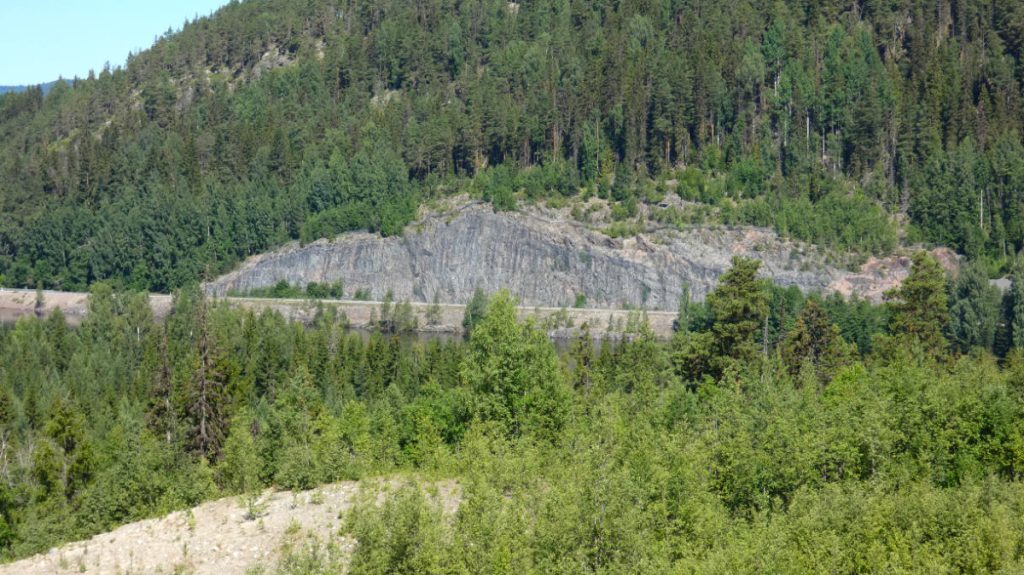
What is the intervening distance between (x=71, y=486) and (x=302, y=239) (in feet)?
358

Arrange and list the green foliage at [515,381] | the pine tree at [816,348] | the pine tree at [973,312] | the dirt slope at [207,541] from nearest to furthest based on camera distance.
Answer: the dirt slope at [207,541] → the green foliage at [515,381] → the pine tree at [816,348] → the pine tree at [973,312]

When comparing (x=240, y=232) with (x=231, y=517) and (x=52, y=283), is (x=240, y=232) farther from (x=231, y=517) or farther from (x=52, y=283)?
(x=231, y=517)

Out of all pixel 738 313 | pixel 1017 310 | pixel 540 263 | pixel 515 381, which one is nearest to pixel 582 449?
pixel 515 381

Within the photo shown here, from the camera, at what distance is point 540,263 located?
15675 centimetres

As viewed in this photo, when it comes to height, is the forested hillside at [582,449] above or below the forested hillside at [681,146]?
below

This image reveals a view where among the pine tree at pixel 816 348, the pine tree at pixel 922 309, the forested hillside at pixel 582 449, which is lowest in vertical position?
the forested hillside at pixel 582 449

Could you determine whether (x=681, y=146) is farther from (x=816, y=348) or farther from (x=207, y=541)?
(x=207, y=541)

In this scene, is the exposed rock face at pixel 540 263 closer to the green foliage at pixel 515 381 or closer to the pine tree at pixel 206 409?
the pine tree at pixel 206 409

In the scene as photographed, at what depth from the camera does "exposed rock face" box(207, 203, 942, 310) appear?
465 feet

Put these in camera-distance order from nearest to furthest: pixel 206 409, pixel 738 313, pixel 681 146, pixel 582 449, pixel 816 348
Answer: pixel 582 449
pixel 206 409
pixel 738 313
pixel 816 348
pixel 681 146

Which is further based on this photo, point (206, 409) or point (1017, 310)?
point (1017, 310)

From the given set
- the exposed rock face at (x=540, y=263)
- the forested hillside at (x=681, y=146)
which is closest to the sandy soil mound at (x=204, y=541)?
the exposed rock face at (x=540, y=263)

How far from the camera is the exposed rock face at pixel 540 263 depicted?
14175 cm

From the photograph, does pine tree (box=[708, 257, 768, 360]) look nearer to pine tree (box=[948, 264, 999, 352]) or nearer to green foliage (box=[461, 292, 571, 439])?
green foliage (box=[461, 292, 571, 439])
